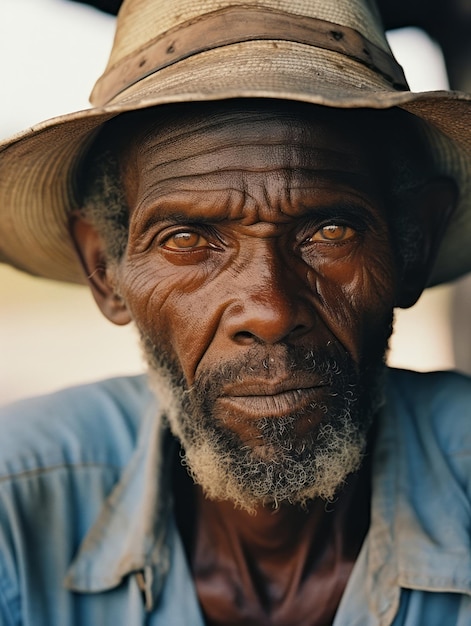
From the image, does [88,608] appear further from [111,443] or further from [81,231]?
[81,231]

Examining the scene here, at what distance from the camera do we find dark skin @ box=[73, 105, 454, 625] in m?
1.61

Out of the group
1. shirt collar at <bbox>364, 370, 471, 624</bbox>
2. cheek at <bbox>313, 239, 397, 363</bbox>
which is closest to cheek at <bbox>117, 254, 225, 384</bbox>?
cheek at <bbox>313, 239, 397, 363</bbox>

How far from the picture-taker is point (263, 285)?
158 cm

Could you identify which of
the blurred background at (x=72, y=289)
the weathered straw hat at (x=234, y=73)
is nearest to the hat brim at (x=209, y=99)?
the weathered straw hat at (x=234, y=73)

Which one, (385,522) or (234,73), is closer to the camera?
(234,73)

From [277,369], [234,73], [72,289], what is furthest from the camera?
[72,289]

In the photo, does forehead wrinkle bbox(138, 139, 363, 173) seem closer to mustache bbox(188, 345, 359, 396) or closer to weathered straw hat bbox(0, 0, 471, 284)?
weathered straw hat bbox(0, 0, 471, 284)

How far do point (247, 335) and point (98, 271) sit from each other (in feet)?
2.13

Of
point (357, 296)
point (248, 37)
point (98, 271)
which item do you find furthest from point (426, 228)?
point (98, 271)

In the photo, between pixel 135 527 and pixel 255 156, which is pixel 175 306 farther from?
pixel 135 527

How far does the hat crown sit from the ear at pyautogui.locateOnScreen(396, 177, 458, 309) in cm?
39

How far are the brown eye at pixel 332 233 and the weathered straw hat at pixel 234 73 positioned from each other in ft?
0.94

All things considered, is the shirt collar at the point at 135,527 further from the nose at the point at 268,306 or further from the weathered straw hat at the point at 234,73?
the weathered straw hat at the point at 234,73

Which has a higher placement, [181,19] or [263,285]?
[181,19]
